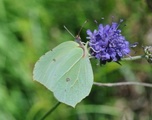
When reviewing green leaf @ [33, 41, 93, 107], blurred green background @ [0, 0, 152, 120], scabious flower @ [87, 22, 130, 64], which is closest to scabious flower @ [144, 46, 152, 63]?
scabious flower @ [87, 22, 130, 64]

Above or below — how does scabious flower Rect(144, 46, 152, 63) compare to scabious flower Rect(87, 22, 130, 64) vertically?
below

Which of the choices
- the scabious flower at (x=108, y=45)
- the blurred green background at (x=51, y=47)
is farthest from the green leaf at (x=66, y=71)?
the blurred green background at (x=51, y=47)

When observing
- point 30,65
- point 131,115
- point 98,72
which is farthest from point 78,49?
point 131,115

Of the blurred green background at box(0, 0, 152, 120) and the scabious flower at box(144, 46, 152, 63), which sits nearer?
the scabious flower at box(144, 46, 152, 63)

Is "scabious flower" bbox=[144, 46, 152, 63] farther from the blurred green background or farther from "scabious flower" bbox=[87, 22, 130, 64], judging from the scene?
the blurred green background

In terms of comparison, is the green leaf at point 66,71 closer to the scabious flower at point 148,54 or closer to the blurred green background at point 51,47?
the scabious flower at point 148,54

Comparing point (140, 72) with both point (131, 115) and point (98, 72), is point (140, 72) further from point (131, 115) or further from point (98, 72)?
point (98, 72)
